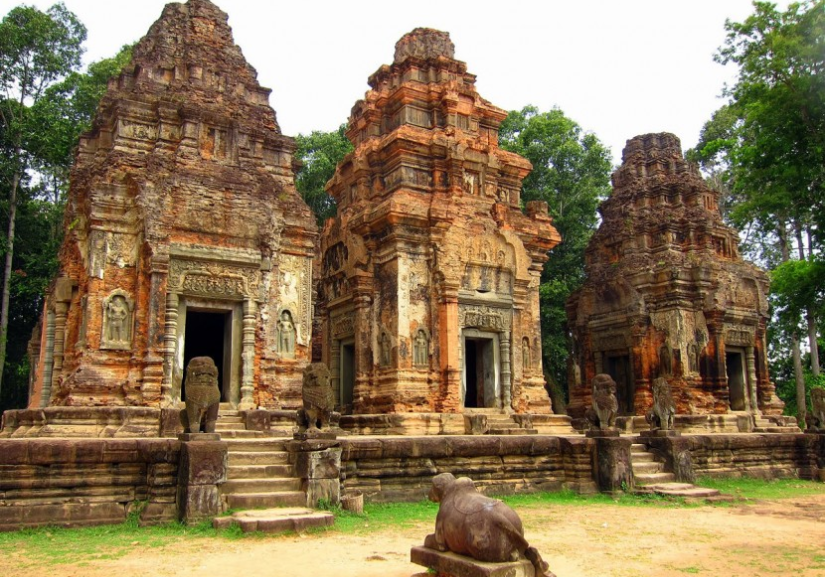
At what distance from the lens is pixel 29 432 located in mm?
10930

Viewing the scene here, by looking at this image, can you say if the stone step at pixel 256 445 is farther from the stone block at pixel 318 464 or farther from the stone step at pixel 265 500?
the stone step at pixel 265 500

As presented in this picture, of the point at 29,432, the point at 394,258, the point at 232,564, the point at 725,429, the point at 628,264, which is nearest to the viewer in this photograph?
the point at 232,564

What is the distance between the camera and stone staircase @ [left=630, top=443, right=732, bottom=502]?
1157 centimetres

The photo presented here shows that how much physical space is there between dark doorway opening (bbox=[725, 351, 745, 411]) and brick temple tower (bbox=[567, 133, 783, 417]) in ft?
0.10

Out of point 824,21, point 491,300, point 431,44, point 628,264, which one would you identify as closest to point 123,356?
point 491,300

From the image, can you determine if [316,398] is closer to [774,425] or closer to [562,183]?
[774,425]

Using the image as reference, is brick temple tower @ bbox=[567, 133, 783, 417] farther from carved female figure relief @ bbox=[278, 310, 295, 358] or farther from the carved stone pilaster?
carved female figure relief @ bbox=[278, 310, 295, 358]

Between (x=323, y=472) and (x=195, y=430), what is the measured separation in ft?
5.63

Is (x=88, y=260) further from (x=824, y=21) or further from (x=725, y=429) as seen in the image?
(x=725, y=429)

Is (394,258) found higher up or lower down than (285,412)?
higher up

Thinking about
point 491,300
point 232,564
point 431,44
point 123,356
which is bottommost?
point 232,564

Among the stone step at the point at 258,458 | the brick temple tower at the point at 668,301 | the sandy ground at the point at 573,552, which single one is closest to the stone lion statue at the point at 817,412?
the brick temple tower at the point at 668,301

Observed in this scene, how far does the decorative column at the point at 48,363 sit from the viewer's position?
13312 mm

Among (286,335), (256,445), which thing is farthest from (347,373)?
(256,445)
